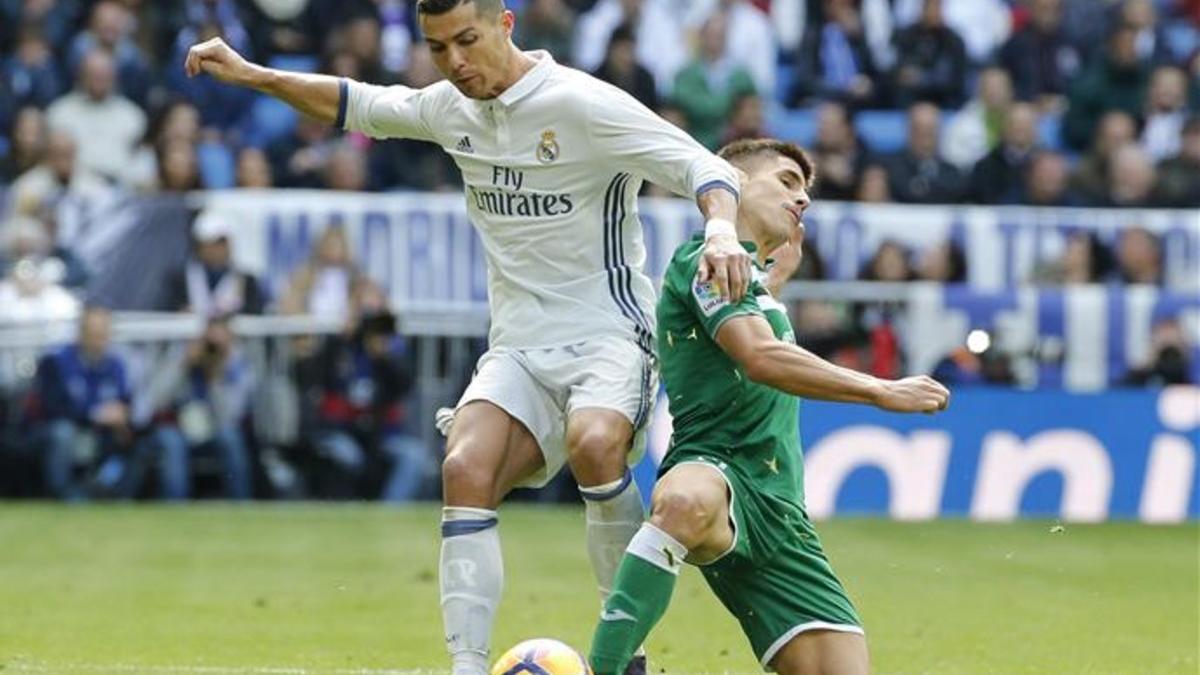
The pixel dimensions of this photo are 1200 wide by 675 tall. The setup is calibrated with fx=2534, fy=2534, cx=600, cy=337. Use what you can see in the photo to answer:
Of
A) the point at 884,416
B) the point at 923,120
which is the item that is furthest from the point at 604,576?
the point at 923,120

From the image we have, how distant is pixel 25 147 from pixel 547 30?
481 cm

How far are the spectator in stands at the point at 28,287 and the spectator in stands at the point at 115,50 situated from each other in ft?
9.86

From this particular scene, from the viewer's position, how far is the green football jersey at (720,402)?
8125mm

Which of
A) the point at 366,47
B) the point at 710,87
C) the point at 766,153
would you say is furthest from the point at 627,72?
the point at 766,153

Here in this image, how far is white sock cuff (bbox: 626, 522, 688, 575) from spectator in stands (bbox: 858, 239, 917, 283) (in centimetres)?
1242

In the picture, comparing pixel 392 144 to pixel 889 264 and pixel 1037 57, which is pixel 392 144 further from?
pixel 1037 57

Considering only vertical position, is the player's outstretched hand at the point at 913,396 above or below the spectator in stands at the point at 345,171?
above

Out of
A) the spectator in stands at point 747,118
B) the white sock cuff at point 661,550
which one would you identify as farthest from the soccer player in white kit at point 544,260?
the spectator in stands at point 747,118

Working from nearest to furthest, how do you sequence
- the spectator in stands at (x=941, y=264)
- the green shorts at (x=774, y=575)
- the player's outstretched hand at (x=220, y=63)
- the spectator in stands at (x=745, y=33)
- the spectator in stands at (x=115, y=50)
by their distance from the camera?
the green shorts at (x=774, y=575)
the player's outstretched hand at (x=220, y=63)
the spectator in stands at (x=941, y=264)
the spectator in stands at (x=115, y=50)
the spectator in stands at (x=745, y=33)

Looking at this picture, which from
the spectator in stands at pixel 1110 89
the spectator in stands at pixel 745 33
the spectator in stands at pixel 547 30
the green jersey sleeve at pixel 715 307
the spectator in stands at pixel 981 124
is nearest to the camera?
the green jersey sleeve at pixel 715 307

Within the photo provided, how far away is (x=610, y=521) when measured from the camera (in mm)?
8883

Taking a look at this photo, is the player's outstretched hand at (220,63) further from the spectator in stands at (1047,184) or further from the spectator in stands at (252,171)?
the spectator in stands at (1047,184)

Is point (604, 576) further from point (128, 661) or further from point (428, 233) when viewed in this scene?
point (428, 233)

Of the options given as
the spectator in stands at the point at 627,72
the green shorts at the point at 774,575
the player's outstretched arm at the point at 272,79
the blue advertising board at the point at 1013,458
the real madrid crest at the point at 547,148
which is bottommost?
the blue advertising board at the point at 1013,458
